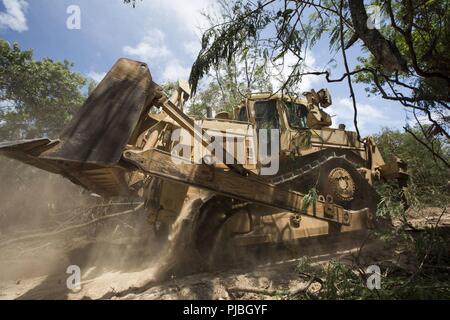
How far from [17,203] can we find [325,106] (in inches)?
510

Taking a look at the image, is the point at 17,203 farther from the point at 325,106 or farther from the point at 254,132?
the point at 325,106

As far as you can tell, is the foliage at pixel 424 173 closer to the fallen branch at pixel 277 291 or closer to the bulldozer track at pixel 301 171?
the bulldozer track at pixel 301 171

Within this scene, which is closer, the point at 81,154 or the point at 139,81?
the point at 81,154

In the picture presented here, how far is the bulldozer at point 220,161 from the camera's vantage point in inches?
128

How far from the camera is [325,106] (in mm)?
7402

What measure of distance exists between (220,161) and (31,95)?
18.0 m

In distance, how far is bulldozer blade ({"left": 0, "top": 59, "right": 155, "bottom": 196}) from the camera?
114 inches

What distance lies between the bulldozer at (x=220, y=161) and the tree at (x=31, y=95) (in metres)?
15.5

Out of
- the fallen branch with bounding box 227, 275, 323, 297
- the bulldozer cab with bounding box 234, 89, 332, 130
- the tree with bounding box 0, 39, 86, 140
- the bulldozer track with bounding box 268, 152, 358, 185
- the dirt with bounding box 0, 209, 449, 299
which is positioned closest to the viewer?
the fallen branch with bounding box 227, 275, 323, 297

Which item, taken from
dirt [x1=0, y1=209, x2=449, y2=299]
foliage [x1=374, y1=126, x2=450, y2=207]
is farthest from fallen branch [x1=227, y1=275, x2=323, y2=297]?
foliage [x1=374, y1=126, x2=450, y2=207]

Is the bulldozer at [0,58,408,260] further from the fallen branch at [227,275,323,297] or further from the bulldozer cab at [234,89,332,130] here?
the fallen branch at [227,275,323,297]
